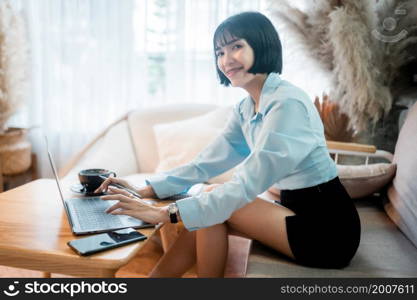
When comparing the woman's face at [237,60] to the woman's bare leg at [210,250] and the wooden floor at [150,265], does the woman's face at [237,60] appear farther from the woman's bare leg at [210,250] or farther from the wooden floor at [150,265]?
the wooden floor at [150,265]

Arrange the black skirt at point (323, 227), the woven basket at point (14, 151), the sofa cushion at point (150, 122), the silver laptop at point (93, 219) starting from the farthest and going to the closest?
the woven basket at point (14, 151) < the sofa cushion at point (150, 122) < the black skirt at point (323, 227) < the silver laptop at point (93, 219)

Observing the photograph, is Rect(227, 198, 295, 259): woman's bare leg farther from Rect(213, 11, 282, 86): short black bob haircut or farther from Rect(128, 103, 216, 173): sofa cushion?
Rect(128, 103, 216, 173): sofa cushion

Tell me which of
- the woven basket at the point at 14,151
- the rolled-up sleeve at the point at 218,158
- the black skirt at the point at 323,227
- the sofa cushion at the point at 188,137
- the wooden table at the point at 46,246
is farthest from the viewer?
the woven basket at the point at 14,151

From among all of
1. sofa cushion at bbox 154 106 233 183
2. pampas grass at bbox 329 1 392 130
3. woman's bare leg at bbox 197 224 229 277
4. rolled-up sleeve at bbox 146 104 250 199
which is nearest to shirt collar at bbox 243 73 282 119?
rolled-up sleeve at bbox 146 104 250 199

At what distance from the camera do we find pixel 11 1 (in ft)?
8.44

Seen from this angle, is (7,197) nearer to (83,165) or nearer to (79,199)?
(79,199)

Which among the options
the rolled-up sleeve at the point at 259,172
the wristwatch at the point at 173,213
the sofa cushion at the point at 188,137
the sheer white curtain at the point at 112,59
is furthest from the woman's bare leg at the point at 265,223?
the sheer white curtain at the point at 112,59

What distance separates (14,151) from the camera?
8.21 feet

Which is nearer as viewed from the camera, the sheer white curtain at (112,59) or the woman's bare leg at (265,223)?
the woman's bare leg at (265,223)

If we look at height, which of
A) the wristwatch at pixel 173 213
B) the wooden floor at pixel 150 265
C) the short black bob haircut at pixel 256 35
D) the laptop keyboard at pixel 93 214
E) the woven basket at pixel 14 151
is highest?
the short black bob haircut at pixel 256 35

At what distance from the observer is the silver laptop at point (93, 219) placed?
1.00 meters

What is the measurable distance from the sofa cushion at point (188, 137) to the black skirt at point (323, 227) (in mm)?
963

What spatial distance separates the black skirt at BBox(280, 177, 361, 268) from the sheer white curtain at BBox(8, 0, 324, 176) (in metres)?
1.43

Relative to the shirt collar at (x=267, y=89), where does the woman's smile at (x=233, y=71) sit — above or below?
above
